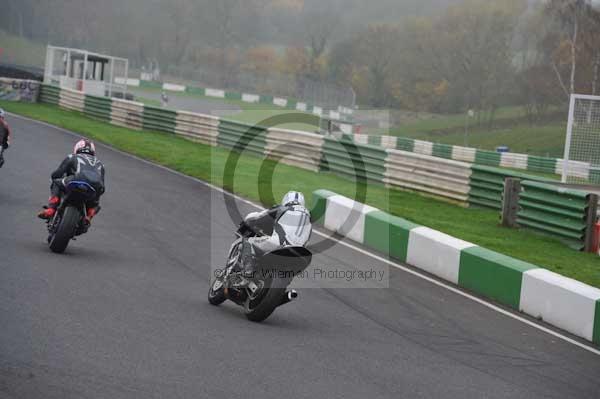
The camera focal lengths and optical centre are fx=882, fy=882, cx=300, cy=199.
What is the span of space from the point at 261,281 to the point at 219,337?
2.66ft

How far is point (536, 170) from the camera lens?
3803cm

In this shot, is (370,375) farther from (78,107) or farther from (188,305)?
(78,107)

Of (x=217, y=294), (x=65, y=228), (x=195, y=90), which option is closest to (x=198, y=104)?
(x=195, y=90)

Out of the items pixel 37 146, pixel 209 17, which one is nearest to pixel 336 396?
pixel 37 146

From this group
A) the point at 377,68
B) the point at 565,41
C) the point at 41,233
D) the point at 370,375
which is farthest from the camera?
the point at 377,68

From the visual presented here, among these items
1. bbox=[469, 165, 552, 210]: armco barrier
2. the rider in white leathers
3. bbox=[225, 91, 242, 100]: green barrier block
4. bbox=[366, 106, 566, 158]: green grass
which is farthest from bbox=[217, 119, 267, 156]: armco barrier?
bbox=[225, 91, 242, 100]: green barrier block

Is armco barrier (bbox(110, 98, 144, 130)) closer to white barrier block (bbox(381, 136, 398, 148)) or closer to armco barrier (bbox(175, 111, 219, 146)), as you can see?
armco barrier (bbox(175, 111, 219, 146))

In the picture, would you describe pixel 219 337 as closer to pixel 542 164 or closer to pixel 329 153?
pixel 329 153

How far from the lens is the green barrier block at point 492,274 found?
11.1 metres

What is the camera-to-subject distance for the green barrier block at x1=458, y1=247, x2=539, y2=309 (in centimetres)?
1109

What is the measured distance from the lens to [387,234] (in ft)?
45.2

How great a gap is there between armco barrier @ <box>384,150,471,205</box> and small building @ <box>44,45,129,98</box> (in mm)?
24953

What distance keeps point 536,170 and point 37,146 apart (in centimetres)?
2263

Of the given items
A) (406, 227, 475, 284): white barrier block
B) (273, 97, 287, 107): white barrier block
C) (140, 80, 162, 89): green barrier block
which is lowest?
(406, 227, 475, 284): white barrier block
